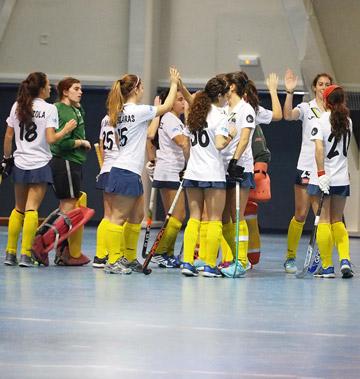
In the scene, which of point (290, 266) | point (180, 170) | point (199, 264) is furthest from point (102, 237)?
point (290, 266)

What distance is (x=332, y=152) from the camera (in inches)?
410

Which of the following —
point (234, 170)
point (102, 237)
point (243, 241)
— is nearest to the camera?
point (234, 170)

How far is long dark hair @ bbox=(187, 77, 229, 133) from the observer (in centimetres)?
1009

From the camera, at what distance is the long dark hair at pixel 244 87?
10430 millimetres

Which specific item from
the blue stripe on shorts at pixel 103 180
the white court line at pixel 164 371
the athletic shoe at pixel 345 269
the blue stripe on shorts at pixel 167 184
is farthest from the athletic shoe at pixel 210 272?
the white court line at pixel 164 371

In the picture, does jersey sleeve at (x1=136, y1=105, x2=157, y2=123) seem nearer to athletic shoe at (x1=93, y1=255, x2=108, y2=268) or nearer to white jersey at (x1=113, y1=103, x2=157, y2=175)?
white jersey at (x1=113, y1=103, x2=157, y2=175)

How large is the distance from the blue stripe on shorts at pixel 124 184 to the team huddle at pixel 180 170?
0.01 metres

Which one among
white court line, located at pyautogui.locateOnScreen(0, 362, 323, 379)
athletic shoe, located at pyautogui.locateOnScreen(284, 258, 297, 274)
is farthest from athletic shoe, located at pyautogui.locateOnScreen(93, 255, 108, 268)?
white court line, located at pyautogui.locateOnScreen(0, 362, 323, 379)

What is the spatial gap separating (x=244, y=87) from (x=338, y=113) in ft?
2.85

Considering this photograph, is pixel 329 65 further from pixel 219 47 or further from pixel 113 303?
pixel 113 303

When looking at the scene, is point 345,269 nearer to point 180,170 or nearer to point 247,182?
point 247,182

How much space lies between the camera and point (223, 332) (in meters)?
7.08

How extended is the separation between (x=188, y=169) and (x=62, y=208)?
1514 mm

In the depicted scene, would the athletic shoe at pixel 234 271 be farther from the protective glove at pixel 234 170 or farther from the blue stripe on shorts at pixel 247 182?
the protective glove at pixel 234 170
